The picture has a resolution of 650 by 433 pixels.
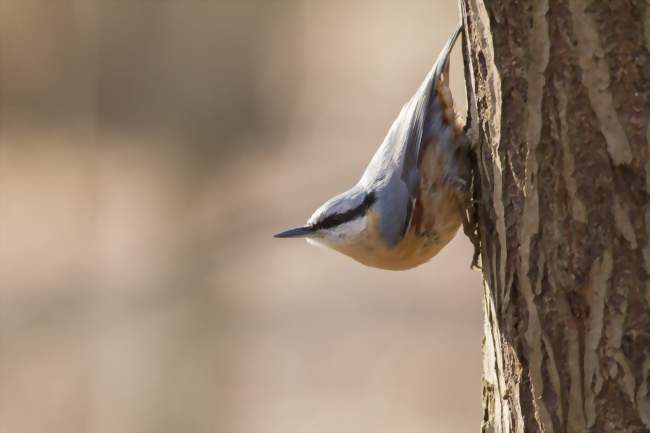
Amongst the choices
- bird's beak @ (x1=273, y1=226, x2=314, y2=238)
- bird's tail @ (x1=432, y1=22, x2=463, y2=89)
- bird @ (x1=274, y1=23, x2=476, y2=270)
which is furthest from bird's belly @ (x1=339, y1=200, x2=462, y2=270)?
bird's tail @ (x1=432, y1=22, x2=463, y2=89)

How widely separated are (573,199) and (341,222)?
1271 millimetres

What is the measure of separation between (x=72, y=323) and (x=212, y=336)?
124cm

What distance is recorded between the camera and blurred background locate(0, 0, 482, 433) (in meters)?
6.69

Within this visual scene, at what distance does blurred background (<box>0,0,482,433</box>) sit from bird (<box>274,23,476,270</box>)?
3023 mm

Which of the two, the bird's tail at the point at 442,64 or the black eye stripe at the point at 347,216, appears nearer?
the bird's tail at the point at 442,64

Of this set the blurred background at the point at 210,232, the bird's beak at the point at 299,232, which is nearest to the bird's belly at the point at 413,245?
the bird's beak at the point at 299,232

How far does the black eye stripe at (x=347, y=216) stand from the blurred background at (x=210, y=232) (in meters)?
3.05

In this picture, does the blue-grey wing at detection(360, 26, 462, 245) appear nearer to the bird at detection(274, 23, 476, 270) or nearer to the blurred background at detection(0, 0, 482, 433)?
the bird at detection(274, 23, 476, 270)

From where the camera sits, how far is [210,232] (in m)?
8.32

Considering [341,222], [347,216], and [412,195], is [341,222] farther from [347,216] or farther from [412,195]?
[412,195]

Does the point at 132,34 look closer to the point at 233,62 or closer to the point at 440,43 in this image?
the point at 233,62

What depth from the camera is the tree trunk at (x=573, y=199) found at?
6.66ft

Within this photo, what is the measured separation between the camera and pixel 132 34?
934cm

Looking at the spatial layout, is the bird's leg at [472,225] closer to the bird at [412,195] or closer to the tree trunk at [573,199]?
the bird at [412,195]
